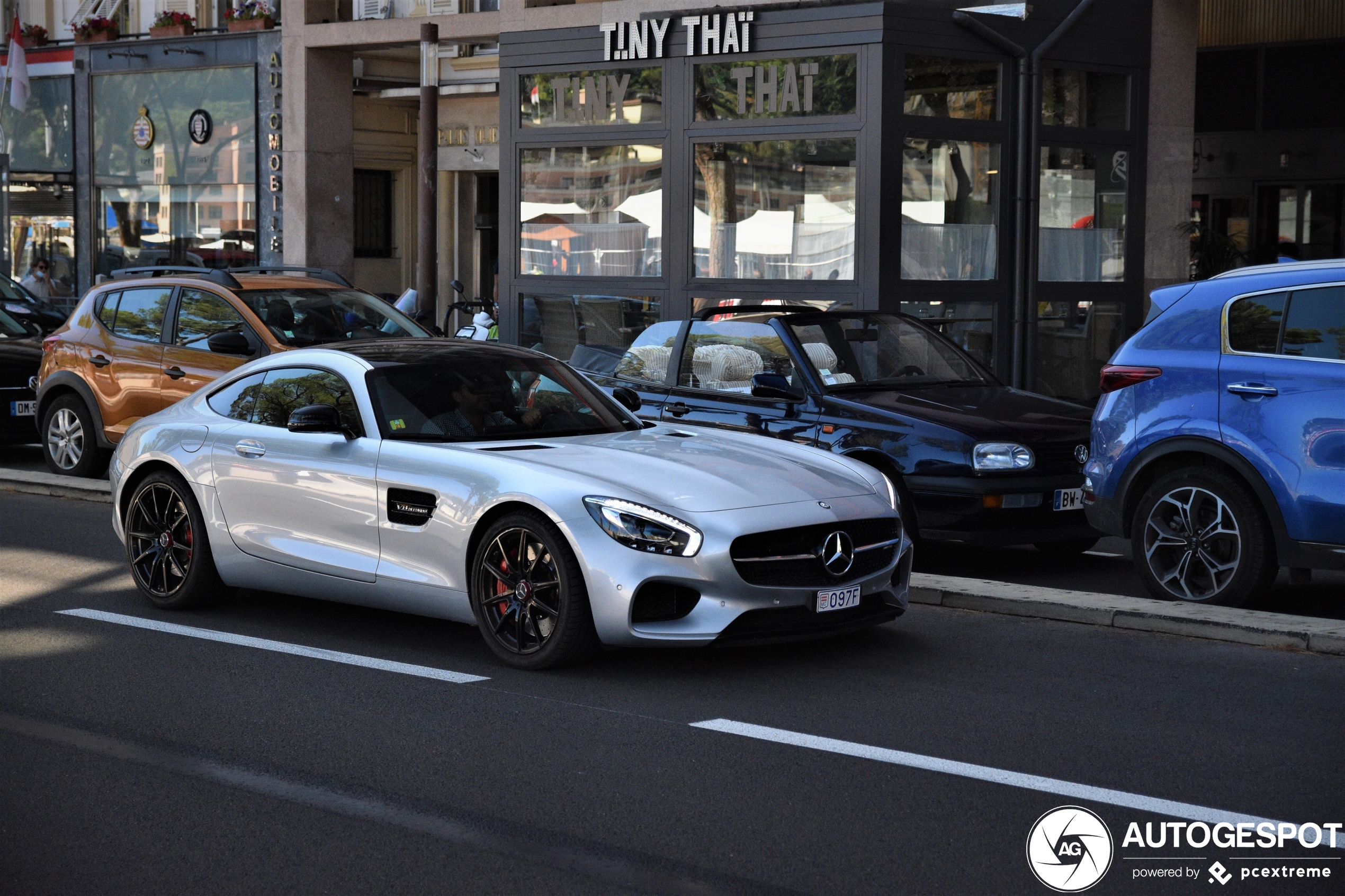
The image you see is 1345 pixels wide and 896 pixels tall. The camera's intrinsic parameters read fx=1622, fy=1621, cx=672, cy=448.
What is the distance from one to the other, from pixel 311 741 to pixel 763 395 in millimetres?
4840

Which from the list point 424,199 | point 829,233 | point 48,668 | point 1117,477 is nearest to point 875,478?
point 1117,477

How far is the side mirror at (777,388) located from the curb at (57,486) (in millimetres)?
5420

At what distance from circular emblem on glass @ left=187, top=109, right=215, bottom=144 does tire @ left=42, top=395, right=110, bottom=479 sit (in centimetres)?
1346

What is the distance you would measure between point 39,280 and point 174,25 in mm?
4910

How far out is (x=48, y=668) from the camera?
7008 millimetres

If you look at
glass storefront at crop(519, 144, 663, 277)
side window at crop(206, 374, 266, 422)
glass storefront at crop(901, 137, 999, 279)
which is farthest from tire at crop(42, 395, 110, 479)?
glass storefront at crop(901, 137, 999, 279)

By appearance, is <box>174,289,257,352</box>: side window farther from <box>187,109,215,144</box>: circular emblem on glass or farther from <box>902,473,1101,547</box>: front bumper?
<box>187,109,215,144</box>: circular emblem on glass

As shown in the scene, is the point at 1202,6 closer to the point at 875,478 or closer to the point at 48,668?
the point at 875,478

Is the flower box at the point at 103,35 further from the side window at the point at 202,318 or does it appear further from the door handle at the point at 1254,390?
the door handle at the point at 1254,390

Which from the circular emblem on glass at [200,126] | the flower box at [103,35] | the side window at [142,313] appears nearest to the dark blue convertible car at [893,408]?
the side window at [142,313]

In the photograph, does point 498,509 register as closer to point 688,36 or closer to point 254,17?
point 688,36

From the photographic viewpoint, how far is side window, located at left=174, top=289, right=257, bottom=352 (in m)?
12.7

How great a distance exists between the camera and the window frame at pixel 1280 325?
25.4 ft

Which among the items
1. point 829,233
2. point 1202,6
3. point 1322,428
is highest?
point 1202,6
